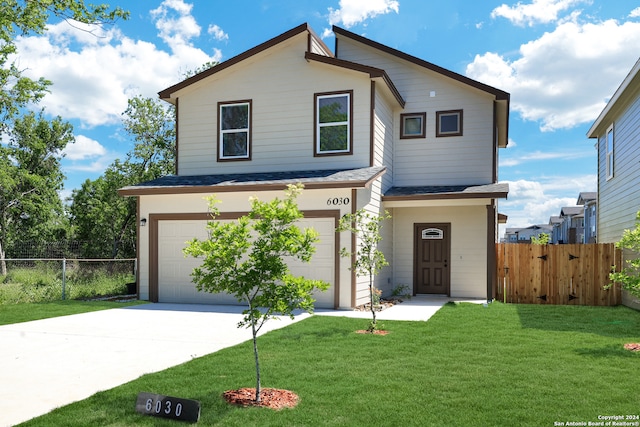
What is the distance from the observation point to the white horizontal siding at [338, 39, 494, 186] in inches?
570

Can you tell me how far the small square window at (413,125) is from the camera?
49.2 ft

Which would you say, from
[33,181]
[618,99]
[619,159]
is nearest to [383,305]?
[619,159]

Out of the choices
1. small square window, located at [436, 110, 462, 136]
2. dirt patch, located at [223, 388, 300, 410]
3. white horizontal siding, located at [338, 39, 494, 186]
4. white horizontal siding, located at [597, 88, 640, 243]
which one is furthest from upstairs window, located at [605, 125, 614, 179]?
dirt patch, located at [223, 388, 300, 410]

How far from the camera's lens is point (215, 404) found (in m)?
4.80

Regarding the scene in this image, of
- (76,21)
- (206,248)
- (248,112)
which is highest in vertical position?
(76,21)

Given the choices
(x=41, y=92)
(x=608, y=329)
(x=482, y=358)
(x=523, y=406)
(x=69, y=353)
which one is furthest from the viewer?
(x=41, y=92)

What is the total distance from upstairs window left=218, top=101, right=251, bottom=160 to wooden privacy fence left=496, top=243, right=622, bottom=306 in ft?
24.9

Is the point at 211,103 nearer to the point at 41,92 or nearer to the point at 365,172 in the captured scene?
the point at 365,172

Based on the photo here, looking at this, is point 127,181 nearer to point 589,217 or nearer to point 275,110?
point 275,110

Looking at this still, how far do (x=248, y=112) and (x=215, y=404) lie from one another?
1037cm

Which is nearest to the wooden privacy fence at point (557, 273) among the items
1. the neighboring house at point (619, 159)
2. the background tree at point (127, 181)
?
the neighboring house at point (619, 159)

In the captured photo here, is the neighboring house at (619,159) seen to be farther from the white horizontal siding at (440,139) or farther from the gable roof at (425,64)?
the white horizontal siding at (440,139)

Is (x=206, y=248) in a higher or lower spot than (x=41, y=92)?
lower

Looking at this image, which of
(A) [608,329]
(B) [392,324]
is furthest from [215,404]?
(A) [608,329]
